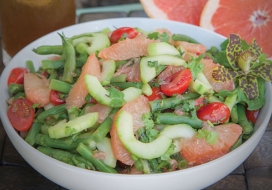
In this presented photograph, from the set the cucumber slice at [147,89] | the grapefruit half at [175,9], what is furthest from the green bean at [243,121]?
the grapefruit half at [175,9]

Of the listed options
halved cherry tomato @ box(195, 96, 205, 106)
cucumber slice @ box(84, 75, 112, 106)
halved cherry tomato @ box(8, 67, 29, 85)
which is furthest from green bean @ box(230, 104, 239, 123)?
halved cherry tomato @ box(8, 67, 29, 85)

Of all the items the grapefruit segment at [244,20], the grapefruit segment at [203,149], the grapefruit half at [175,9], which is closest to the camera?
the grapefruit segment at [203,149]

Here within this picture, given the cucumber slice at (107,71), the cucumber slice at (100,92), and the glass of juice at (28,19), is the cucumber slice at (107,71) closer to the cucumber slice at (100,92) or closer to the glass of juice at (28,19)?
the cucumber slice at (100,92)

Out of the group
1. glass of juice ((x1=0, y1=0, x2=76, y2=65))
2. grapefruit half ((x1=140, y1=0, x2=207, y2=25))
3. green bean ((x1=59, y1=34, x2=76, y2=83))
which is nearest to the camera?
green bean ((x1=59, y1=34, x2=76, y2=83))

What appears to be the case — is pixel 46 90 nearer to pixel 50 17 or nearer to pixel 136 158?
pixel 136 158

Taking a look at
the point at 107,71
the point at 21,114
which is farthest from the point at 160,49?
the point at 21,114

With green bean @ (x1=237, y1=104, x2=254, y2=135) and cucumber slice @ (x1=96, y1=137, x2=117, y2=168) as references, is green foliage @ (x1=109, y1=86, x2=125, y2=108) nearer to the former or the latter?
cucumber slice @ (x1=96, y1=137, x2=117, y2=168)

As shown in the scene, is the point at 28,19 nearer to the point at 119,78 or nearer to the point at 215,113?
the point at 119,78
